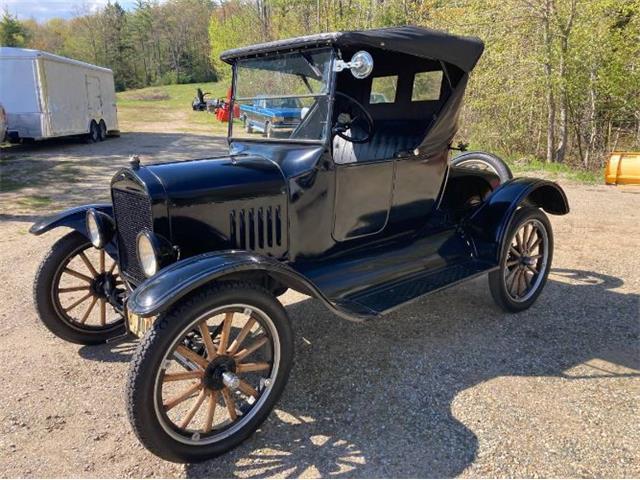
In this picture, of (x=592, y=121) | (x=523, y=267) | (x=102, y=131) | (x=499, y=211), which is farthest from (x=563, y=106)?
(x=102, y=131)

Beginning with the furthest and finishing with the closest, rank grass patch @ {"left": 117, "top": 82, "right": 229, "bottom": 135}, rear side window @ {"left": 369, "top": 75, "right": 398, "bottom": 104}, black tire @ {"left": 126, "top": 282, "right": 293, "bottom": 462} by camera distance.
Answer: grass patch @ {"left": 117, "top": 82, "right": 229, "bottom": 135}, rear side window @ {"left": 369, "top": 75, "right": 398, "bottom": 104}, black tire @ {"left": 126, "top": 282, "right": 293, "bottom": 462}

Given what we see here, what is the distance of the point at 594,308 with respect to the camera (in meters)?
4.20

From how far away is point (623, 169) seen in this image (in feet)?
30.3

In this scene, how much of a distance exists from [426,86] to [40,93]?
38.9ft

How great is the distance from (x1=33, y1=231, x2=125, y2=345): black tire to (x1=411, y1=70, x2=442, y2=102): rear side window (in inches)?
111

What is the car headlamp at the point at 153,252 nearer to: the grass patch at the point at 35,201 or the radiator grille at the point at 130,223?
the radiator grille at the point at 130,223

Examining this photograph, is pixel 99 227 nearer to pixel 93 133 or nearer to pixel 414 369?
pixel 414 369

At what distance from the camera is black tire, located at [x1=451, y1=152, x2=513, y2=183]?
4.97 m

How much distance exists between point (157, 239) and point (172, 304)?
1.55 ft

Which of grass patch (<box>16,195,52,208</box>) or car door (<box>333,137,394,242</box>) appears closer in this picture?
car door (<box>333,137,394,242</box>)

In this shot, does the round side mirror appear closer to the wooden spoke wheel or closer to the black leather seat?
the black leather seat

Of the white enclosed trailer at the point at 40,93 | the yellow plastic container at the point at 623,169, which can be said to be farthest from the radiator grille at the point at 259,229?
the white enclosed trailer at the point at 40,93

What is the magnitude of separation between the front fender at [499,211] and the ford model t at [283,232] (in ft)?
0.05

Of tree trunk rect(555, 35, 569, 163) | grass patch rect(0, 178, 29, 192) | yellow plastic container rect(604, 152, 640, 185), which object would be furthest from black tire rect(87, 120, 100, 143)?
yellow plastic container rect(604, 152, 640, 185)
